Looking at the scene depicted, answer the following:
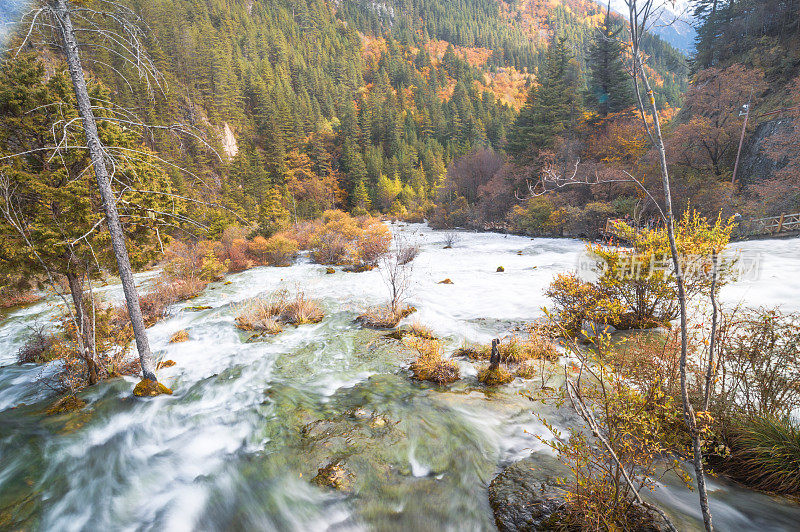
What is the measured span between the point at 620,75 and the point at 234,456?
1609 inches

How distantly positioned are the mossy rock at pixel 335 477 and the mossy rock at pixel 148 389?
3932mm

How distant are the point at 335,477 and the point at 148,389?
4.33 metres

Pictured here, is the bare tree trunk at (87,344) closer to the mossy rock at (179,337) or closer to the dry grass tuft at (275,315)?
the mossy rock at (179,337)

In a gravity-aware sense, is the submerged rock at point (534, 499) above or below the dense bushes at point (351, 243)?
below

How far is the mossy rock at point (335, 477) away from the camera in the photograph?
3.85 m

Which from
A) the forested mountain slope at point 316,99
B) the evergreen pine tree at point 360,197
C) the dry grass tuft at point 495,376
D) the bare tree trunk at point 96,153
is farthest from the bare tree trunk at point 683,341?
the evergreen pine tree at point 360,197

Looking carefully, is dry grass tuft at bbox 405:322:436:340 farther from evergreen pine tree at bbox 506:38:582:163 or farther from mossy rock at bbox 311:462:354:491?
evergreen pine tree at bbox 506:38:582:163

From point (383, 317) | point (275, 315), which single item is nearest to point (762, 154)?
point (383, 317)

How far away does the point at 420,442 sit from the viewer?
4.55 m

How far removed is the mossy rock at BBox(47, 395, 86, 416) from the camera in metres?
5.52

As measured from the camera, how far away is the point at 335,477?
394cm

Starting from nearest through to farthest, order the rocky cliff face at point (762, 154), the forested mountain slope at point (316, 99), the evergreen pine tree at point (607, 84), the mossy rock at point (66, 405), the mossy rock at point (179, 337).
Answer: the mossy rock at point (66, 405), the mossy rock at point (179, 337), the rocky cliff face at point (762, 154), the evergreen pine tree at point (607, 84), the forested mountain slope at point (316, 99)

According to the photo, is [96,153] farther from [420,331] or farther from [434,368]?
[420,331]

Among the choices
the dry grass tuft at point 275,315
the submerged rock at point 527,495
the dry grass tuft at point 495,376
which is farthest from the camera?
the dry grass tuft at point 275,315
